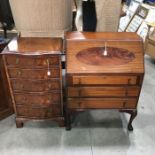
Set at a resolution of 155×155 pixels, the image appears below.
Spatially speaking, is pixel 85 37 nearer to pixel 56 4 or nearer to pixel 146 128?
pixel 56 4

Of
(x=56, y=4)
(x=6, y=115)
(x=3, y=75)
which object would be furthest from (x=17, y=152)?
(x=56, y=4)

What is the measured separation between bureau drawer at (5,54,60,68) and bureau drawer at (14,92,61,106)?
0.28 metres

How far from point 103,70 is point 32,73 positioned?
20.9 inches

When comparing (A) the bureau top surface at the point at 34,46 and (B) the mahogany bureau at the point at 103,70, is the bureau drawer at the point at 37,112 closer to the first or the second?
(B) the mahogany bureau at the point at 103,70

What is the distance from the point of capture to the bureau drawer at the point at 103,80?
4.71 feet

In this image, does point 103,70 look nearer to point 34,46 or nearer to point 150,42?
point 34,46

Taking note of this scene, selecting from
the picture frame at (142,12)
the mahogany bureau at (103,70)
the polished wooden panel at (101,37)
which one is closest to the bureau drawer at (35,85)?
the mahogany bureau at (103,70)

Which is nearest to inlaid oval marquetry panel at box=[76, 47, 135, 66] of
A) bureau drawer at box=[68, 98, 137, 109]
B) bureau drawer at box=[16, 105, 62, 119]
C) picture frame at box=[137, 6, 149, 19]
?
bureau drawer at box=[68, 98, 137, 109]

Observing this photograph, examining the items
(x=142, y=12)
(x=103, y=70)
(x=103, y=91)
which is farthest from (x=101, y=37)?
(x=142, y=12)

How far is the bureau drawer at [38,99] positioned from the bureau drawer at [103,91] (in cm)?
17

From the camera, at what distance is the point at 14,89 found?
1.59 metres

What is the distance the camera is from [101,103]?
1590 mm

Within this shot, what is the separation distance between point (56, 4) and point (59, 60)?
0.54 metres

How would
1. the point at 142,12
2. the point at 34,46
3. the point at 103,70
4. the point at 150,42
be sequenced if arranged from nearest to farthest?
the point at 103,70, the point at 34,46, the point at 150,42, the point at 142,12
